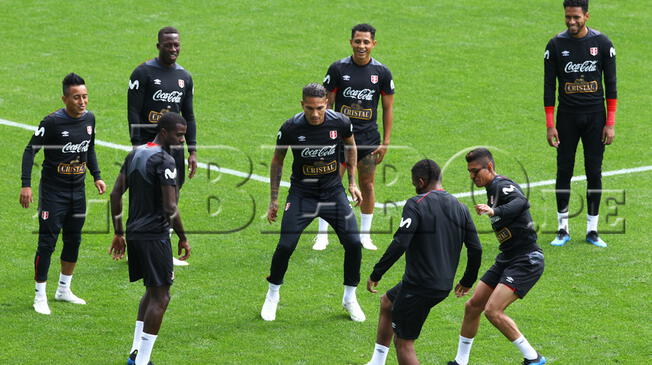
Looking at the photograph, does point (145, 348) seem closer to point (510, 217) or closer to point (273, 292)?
point (273, 292)

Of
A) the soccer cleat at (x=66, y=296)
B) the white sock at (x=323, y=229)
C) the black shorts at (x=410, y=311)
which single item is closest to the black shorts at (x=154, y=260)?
the soccer cleat at (x=66, y=296)

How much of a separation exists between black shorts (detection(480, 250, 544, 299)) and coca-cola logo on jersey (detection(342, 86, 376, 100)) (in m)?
4.00

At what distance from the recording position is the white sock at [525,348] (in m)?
10.1

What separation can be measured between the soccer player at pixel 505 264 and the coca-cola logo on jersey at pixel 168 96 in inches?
168

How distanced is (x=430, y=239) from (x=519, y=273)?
1.18 m

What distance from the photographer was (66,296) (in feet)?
39.0

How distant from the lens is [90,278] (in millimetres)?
12680

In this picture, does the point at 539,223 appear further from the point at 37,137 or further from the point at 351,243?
the point at 37,137

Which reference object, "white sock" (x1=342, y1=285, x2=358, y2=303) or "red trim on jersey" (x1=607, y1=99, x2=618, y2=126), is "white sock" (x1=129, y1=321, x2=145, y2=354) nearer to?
"white sock" (x1=342, y1=285, x2=358, y2=303)

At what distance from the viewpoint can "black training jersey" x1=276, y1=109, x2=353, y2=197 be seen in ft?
38.1

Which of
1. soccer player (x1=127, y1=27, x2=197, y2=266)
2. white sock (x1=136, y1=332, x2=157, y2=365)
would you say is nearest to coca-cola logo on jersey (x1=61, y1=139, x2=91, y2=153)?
soccer player (x1=127, y1=27, x2=197, y2=266)

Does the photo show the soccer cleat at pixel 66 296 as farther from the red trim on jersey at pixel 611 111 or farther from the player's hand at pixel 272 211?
the red trim on jersey at pixel 611 111

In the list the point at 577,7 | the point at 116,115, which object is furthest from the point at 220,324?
the point at 116,115

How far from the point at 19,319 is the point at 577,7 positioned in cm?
782
